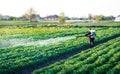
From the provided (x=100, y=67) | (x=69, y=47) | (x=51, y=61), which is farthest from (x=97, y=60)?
(x=69, y=47)

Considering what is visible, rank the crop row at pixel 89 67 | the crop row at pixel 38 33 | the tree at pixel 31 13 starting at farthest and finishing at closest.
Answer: the tree at pixel 31 13 → the crop row at pixel 38 33 → the crop row at pixel 89 67

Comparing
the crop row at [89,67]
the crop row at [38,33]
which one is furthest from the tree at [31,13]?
the crop row at [89,67]

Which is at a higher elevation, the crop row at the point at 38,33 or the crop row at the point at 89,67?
the crop row at the point at 89,67

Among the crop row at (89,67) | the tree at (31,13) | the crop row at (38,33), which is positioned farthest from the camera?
the tree at (31,13)

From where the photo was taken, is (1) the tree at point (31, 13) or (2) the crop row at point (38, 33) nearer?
(2) the crop row at point (38, 33)

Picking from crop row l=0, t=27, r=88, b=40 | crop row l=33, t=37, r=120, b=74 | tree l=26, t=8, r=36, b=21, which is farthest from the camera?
tree l=26, t=8, r=36, b=21

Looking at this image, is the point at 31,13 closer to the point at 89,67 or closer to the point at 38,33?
the point at 38,33

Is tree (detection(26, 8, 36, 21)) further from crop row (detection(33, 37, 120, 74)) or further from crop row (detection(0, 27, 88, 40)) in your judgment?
crop row (detection(33, 37, 120, 74))

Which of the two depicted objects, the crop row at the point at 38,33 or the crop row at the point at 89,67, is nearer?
the crop row at the point at 89,67

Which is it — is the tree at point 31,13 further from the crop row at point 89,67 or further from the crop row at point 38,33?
the crop row at point 89,67

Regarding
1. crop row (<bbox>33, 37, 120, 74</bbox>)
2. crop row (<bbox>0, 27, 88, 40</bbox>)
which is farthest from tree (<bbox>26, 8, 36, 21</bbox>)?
crop row (<bbox>33, 37, 120, 74</bbox>)

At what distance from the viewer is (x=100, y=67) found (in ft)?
63.0

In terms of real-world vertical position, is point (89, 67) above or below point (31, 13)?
above

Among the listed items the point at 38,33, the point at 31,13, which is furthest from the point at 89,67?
the point at 31,13
